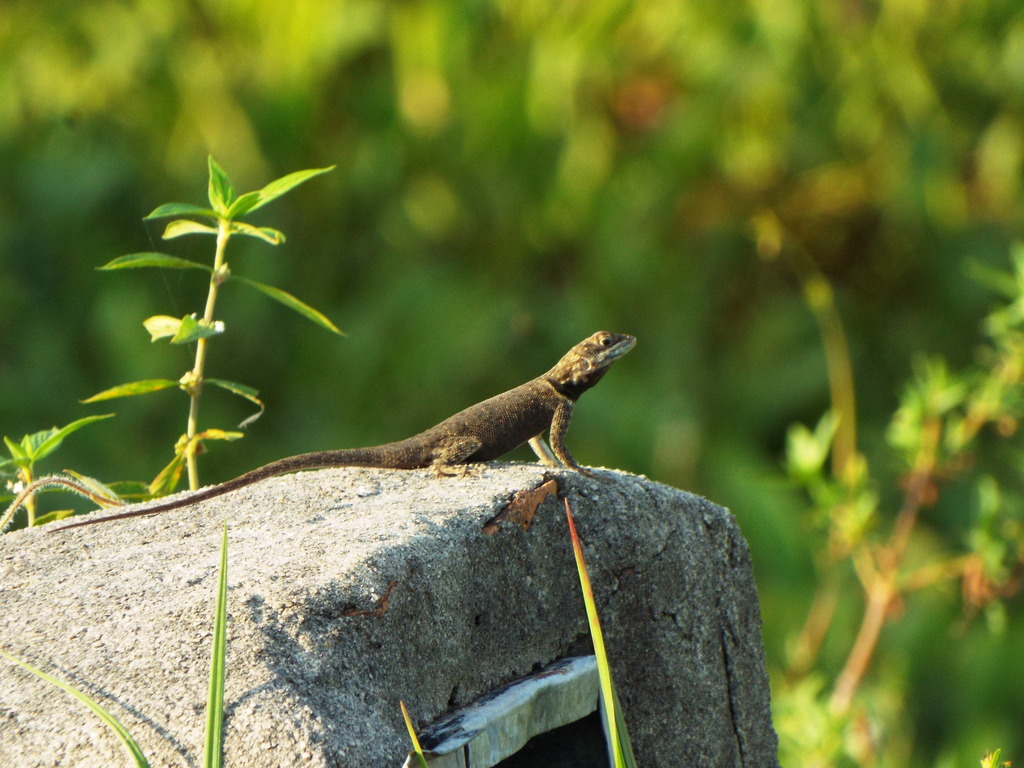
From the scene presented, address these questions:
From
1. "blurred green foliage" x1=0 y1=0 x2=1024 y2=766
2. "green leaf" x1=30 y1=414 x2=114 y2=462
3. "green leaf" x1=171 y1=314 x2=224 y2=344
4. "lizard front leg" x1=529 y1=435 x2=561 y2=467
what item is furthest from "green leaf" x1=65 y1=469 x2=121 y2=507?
"blurred green foliage" x1=0 y1=0 x2=1024 y2=766

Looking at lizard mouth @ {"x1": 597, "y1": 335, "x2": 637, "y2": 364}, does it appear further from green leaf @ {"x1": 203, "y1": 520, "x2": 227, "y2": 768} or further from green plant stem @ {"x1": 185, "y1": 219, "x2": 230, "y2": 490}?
green leaf @ {"x1": 203, "y1": 520, "x2": 227, "y2": 768}

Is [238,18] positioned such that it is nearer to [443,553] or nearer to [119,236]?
[119,236]

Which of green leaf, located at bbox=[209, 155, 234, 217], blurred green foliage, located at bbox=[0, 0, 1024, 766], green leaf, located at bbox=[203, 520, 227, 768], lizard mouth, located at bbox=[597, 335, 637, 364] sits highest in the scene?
blurred green foliage, located at bbox=[0, 0, 1024, 766]

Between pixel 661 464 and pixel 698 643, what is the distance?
6.23 m

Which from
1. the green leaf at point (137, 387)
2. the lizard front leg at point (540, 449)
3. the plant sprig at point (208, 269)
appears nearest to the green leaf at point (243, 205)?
the plant sprig at point (208, 269)

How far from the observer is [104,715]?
1.26 metres

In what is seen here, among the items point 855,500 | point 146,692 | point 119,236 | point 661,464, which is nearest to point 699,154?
point 661,464

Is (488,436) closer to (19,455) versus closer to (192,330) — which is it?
(192,330)

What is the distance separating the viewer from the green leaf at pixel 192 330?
1994mm

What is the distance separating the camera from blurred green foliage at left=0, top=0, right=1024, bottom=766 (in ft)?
26.1

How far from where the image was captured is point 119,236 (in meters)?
8.05

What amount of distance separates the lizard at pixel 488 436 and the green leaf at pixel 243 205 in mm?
435

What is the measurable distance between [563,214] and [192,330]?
7235 millimetres

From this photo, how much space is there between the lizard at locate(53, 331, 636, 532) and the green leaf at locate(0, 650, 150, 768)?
1.82 ft
